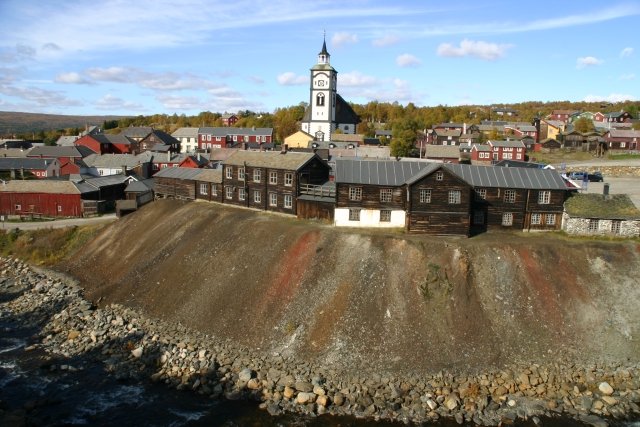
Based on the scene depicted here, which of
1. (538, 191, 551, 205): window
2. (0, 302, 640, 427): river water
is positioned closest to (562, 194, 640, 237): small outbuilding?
(538, 191, 551, 205): window

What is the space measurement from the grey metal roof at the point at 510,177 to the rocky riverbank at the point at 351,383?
16.4 m

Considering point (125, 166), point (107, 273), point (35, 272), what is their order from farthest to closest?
point (125, 166) → point (35, 272) → point (107, 273)

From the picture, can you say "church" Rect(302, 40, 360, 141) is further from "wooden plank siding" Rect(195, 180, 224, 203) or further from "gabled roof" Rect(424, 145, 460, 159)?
"wooden plank siding" Rect(195, 180, 224, 203)

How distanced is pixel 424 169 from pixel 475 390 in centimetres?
1883

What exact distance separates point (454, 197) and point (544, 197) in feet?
28.0

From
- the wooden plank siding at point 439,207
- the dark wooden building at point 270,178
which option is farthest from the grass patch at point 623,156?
the dark wooden building at point 270,178

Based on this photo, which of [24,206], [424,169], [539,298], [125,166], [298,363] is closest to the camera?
[298,363]

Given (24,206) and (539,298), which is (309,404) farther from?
(24,206)

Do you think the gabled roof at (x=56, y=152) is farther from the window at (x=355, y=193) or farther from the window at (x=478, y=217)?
the window at (x=478, y=217)

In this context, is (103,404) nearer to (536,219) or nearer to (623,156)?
(536,219)

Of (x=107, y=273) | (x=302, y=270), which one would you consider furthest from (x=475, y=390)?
(x=107, y=273)

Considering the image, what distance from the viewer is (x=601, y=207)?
3994 cm

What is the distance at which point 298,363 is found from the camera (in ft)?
96.8

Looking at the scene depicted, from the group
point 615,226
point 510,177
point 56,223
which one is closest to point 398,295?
point 510,177
